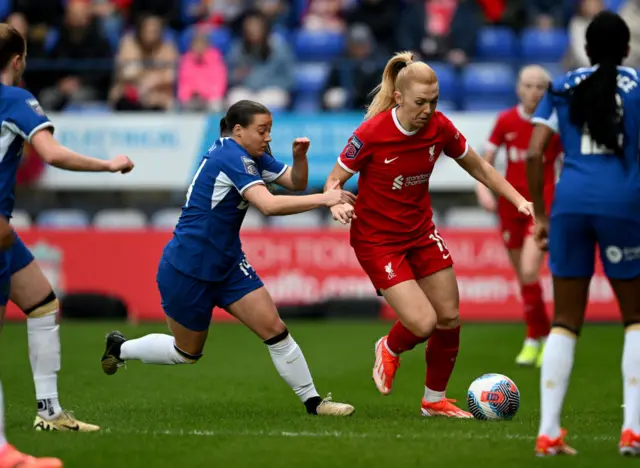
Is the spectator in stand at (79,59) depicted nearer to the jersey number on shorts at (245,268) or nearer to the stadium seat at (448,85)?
the stadium seat at (448,85)

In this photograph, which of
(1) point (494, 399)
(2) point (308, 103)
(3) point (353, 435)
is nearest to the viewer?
(3) point (353, 435)

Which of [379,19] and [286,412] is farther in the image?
[379,19]

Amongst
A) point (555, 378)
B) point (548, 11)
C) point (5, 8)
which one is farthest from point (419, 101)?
point (5, 8)

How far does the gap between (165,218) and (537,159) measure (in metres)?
10.9

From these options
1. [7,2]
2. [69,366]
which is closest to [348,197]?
[69,366]

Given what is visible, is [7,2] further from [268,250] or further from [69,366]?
[69,366]

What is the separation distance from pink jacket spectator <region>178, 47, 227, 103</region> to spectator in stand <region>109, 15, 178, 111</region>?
0.70 ft

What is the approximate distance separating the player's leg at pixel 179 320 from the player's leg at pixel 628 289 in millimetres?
2793

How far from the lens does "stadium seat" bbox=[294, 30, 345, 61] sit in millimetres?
18641

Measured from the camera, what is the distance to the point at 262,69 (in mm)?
17156

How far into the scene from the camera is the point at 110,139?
16625 millimetres

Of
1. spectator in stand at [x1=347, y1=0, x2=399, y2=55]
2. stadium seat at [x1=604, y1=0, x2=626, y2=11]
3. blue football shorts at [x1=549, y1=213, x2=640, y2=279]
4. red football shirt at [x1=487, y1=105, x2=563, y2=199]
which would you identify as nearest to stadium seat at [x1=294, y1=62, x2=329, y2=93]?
spectator in stand at [x1=347, y1=0, x2=399, y2=55]

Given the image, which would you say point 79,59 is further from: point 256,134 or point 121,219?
point 256,134

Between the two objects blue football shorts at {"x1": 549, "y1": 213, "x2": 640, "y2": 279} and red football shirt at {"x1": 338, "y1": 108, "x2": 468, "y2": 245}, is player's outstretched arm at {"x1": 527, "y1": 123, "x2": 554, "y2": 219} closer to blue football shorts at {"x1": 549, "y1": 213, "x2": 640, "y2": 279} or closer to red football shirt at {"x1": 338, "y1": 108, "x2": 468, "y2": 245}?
blue football shorts at {"x1": 549, "y1": 213, "x2": 640, "y2": 279}
